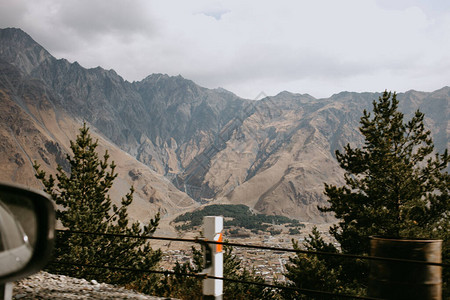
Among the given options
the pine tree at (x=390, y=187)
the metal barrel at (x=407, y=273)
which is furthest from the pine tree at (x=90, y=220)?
the metal barrel at (x=407, y=273)

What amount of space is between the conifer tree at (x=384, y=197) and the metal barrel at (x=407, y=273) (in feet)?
48.6

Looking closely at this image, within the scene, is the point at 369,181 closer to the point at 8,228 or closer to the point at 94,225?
the point at 94,225

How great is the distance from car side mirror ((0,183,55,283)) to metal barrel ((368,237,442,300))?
3463 millimetres

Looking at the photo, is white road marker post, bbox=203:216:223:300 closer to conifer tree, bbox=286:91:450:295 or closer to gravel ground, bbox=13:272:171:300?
gravel ground, bbox=13:272:171:300

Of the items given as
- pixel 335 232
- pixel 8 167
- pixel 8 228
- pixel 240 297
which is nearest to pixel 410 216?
pixel 335 232

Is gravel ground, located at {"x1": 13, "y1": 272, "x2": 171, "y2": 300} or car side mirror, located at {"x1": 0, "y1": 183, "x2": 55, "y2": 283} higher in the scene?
car side mirror, located at {"x1": 0, "y1": 183, "x2": 55, "y2": 283}

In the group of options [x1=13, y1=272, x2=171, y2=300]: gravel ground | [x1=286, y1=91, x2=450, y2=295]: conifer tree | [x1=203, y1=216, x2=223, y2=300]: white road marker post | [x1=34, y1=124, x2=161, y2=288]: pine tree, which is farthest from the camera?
[x1=286, y1=91, x2=450, y2=295]: conifer tree

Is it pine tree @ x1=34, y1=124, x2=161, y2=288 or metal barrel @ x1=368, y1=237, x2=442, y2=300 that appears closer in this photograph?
metal barrel @ x1=368, y1=237, x2=442, y2=300

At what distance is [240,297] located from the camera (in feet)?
23.4

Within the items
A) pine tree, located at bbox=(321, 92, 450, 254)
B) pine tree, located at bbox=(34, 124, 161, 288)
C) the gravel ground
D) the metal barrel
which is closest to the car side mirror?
the metal barrel

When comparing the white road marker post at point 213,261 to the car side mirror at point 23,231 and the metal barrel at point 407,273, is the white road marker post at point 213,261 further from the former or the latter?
the car side mirror at point 23,231

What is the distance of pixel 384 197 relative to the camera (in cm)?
2005

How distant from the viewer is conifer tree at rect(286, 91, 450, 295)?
18719 millimetres

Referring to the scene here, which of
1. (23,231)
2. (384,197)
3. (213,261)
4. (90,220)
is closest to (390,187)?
(384,197)
